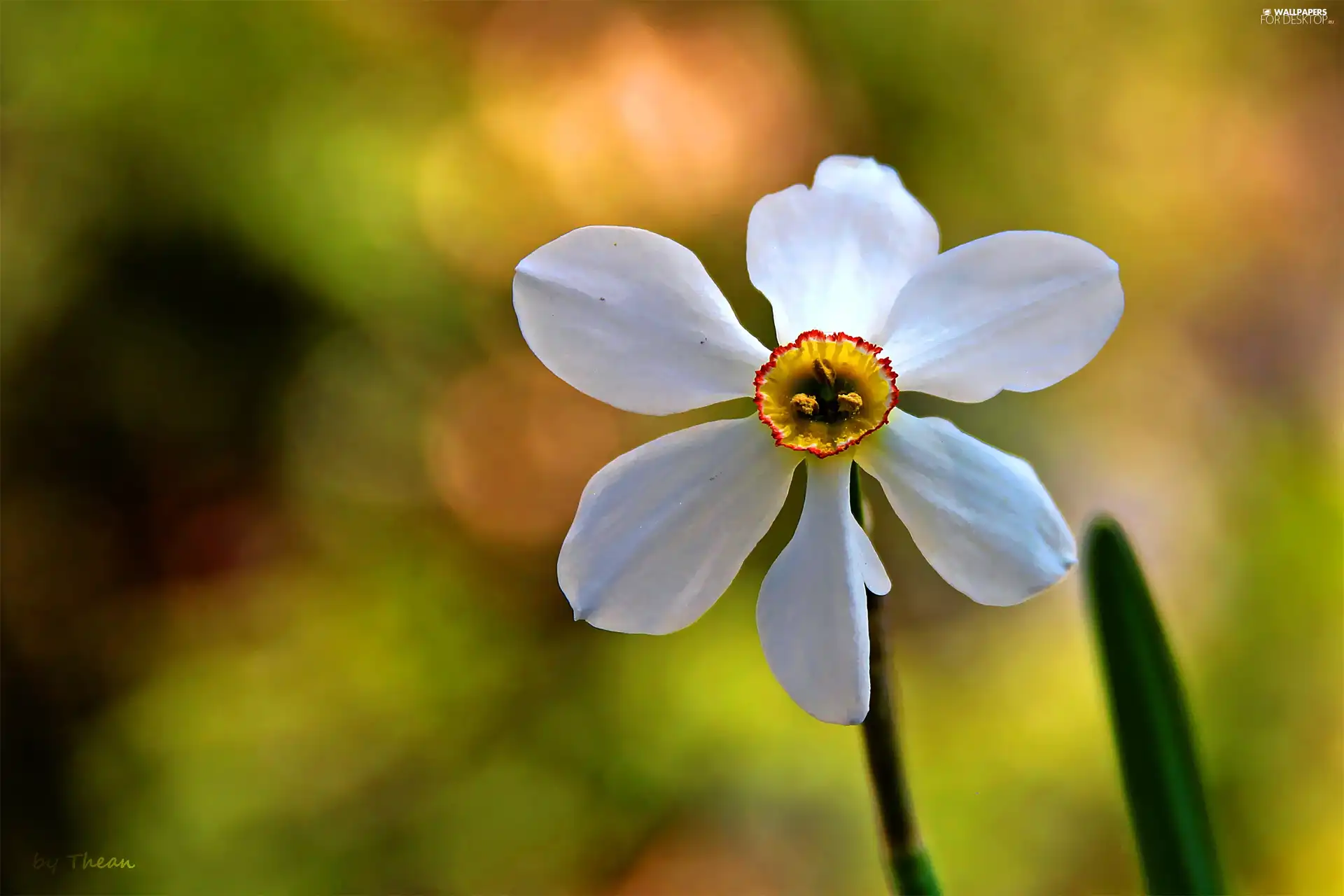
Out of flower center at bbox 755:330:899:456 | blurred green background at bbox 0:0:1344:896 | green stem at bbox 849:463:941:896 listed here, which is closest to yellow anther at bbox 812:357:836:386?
flower center at bbox 755:330:899:456

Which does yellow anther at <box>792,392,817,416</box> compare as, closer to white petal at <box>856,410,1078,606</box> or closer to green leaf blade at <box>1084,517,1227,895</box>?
white petal at <box>856,410,1078,606</box>

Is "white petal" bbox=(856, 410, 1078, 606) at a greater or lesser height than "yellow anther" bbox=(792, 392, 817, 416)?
lesser

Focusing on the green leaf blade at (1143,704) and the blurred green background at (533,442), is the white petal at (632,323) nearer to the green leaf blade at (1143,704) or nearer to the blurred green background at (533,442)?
the green leaf blade at (1143,704)

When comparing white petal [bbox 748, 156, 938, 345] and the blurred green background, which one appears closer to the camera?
white petal [bbox 748, 156, 938, 345]

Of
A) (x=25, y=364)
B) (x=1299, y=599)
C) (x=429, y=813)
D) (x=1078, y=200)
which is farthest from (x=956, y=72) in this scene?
(x=25, y=364)
